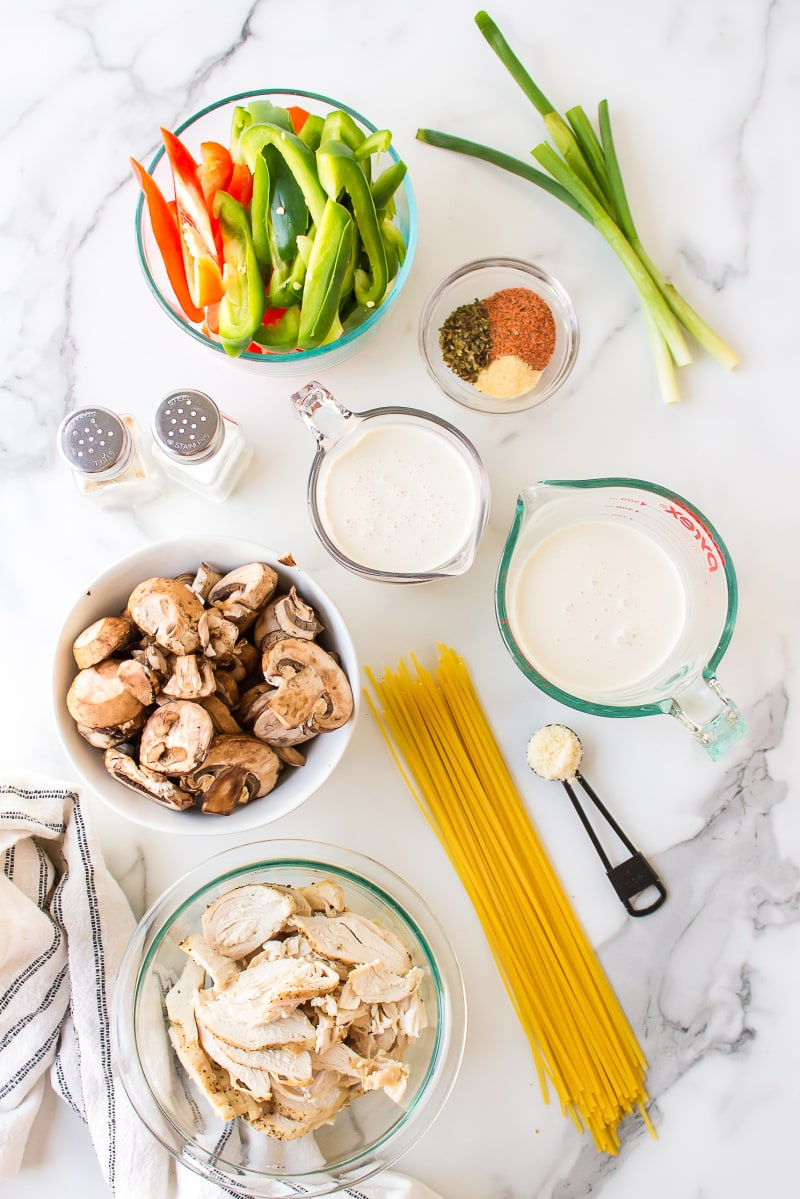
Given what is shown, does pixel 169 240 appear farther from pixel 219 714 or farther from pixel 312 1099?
pixel 312 1099

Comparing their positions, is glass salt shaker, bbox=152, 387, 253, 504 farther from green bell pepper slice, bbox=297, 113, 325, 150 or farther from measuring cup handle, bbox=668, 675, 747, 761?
measuring cup handle, bbox=668, 675, 747, 761

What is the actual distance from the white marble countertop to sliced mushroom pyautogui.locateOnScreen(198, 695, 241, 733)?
29 cm

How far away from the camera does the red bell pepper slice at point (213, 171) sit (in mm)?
1361

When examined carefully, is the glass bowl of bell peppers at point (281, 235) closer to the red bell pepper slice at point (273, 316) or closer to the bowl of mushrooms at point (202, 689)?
the red bell pepper slice at point (273, 316)

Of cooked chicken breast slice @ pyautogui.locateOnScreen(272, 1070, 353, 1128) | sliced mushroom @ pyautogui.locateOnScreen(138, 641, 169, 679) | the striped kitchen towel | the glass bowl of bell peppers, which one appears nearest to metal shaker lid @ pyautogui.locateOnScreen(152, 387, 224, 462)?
the glass bowl of bell peppers

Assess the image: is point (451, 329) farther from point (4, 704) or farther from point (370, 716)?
point (4, 704)

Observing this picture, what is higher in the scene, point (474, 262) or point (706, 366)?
Answer: point (474, 262)

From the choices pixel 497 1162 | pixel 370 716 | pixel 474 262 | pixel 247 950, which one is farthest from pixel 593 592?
pixel 497 1162

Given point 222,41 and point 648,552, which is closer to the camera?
point 648,552

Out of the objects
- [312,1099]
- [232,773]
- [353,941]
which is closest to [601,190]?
[232,773]

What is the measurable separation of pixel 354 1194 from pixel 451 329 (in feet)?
4.55

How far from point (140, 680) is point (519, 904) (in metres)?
0.71

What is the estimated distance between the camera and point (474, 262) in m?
1.55

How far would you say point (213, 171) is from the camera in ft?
4.46
